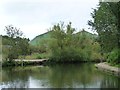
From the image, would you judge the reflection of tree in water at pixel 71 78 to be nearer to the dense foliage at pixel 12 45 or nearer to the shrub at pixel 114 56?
the shrub at pixel 114 56

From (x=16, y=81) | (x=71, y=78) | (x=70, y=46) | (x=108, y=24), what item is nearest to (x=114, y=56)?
(x=108, y=24)

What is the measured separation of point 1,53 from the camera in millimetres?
33469

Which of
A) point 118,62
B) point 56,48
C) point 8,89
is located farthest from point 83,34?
point 8,89

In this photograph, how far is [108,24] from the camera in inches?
909

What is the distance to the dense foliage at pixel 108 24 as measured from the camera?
72.2 feet

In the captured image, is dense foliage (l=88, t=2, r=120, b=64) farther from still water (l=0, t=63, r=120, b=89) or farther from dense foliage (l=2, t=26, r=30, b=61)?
dense foliage (l=2, t=26, r=30, b=61)

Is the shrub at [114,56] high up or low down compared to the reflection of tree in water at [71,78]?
up

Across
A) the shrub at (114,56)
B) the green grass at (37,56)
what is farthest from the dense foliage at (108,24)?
the green grass at (37,56)

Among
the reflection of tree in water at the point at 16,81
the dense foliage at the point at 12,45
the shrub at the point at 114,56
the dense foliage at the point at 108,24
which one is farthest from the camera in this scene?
the dense foliage at the point at 12,45

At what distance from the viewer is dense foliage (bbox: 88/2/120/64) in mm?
22005

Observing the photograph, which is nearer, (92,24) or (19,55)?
(92,24)

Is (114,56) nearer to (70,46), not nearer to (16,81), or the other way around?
(16,81)

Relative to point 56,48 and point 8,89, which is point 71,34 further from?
point 8,89

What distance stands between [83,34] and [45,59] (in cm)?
667
